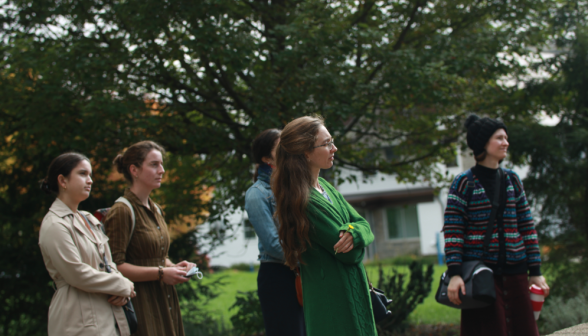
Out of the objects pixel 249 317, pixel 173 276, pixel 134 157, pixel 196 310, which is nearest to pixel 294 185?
pixel 173 276

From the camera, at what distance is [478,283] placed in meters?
3.10

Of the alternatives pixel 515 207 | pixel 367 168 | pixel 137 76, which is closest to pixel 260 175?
pixel 515 207

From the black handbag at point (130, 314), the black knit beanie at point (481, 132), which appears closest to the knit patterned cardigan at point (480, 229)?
the black knit beanie at point (481, 132)

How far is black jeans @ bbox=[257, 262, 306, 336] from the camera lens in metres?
3.02

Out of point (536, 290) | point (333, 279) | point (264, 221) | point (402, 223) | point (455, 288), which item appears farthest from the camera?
point (402, 223)

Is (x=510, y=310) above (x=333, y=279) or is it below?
below

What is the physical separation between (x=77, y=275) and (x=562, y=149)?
6402 millimetres

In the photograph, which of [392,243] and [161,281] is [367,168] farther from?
[392,243]

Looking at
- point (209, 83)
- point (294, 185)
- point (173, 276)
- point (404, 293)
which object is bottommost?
point (404, 293)

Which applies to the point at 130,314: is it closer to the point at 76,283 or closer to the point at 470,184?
the point at 76,283

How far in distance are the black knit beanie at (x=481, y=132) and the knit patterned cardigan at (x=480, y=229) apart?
0.23 m

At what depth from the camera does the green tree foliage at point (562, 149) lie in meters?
6.83

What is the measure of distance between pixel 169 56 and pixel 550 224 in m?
5.55

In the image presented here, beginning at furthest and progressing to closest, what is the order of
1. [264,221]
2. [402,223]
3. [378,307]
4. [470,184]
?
1. [402,223]
2. [470,184]
3. [264,221]
4. [378,307]
